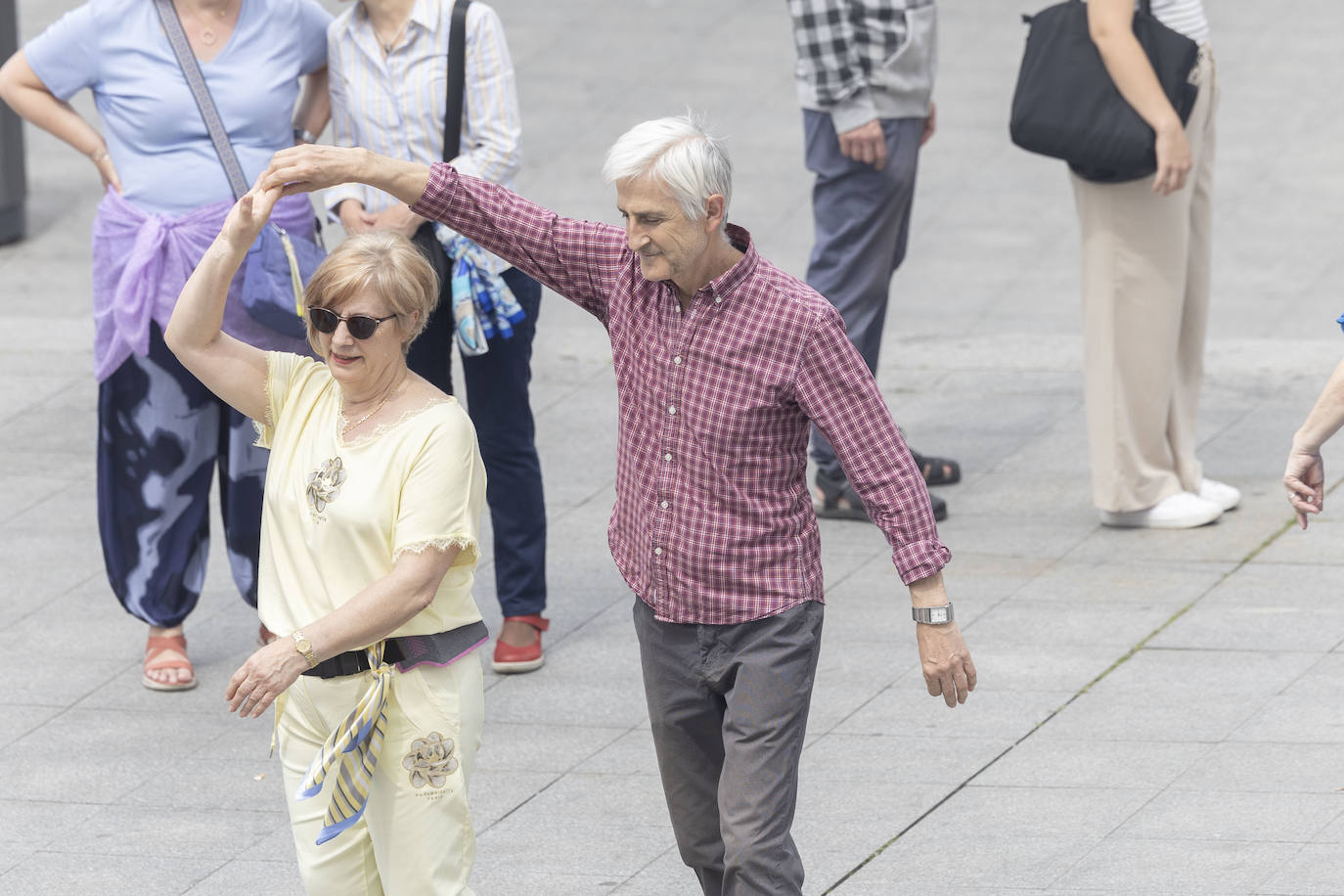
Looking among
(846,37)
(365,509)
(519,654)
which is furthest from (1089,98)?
(365,509)

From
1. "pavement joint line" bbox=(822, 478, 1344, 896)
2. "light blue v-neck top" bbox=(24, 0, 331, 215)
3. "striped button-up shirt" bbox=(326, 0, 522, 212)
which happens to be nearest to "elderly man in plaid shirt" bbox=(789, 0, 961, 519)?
"pavement joint line" bbox=(822, 478, 1344, 896)

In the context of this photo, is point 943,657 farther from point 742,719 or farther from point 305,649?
point 305,649

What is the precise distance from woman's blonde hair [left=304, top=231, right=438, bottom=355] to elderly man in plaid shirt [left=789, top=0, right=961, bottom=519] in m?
3.09

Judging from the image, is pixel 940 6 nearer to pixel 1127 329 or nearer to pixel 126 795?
pixel 1127 329

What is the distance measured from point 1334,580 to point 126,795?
353 centimetres

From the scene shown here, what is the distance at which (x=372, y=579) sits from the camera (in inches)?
163

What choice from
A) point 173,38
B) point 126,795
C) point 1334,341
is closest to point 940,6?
point 1334,341

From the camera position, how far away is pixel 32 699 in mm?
6137

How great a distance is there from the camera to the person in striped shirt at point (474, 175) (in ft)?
19.7

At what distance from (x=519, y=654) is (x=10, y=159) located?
5.91 meters

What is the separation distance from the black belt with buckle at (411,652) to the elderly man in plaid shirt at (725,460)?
0.35 metres

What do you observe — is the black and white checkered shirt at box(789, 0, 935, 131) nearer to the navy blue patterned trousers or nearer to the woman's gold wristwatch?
the navy blue patterned trousers

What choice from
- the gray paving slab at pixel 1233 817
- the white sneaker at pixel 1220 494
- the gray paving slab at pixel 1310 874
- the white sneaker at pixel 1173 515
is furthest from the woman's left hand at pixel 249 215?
the white sneaker at pixel 1220 494

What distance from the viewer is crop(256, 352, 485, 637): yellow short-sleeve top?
4.08 metres
